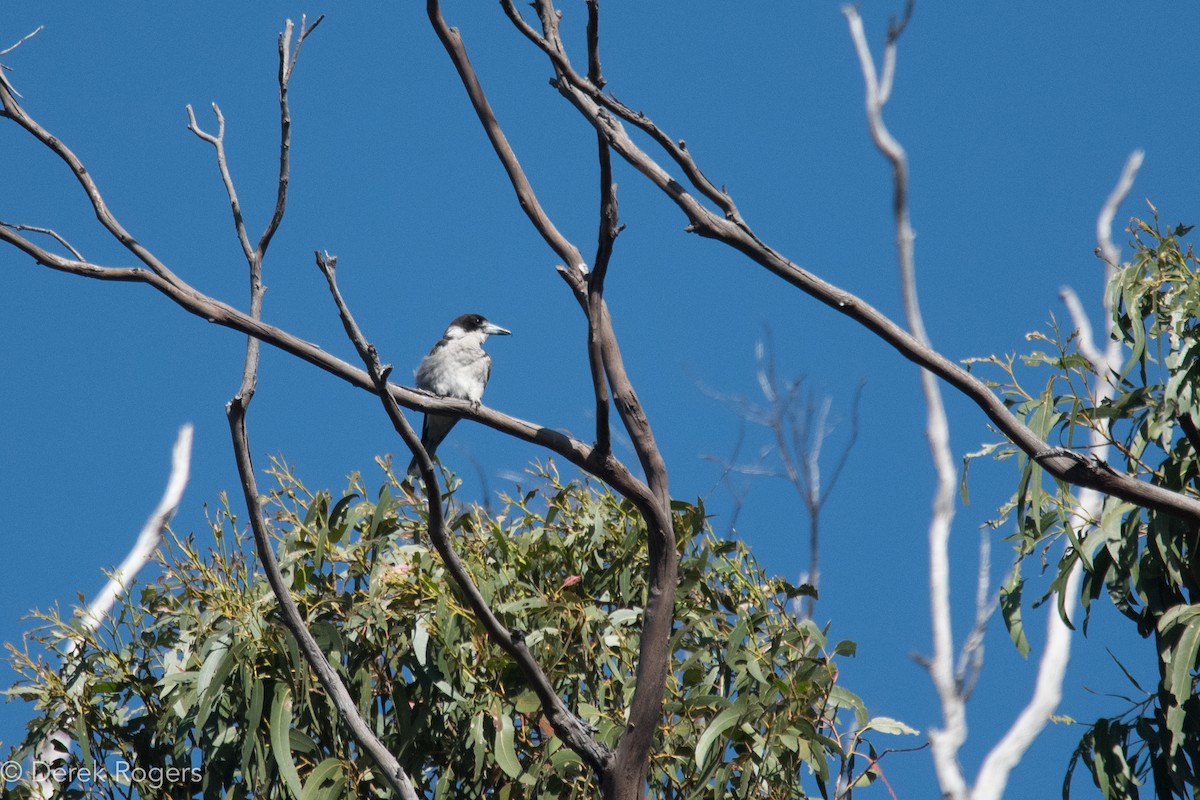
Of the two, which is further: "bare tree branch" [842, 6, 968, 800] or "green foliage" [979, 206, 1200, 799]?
"bare tree branch" [842, 6, 968, 800]

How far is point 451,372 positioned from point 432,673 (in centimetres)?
278

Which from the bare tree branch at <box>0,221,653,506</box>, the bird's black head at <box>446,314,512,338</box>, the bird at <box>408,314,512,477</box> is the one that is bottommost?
the bare tree branch at <box>0,221,653,506</box>

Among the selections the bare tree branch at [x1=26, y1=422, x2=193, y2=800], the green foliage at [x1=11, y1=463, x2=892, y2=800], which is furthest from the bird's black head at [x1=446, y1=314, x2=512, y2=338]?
the green foliage at [x1=11, y1=463, x2=892, y2=800]

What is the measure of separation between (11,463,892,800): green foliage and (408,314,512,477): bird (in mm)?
2442

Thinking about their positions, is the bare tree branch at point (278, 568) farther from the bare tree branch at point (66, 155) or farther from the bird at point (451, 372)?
the bird at point (451, 372)

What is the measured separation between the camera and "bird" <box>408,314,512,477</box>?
18.0ft

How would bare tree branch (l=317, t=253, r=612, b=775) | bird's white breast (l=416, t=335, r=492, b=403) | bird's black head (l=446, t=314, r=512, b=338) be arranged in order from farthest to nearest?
1. bird's black head (l=446, t=314, r=512, b=338)
2. bird's white breast (l=416, t=335, r=492, b=403)
3. bare tree branch (l=317, t=253, r=612, b=775)

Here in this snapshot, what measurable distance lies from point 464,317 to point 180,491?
1.70 metres

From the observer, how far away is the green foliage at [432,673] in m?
2.75

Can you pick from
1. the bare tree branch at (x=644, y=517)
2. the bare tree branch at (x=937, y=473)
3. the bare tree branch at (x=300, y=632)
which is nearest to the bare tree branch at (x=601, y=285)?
the bare tree branch at (x=644, y=517)

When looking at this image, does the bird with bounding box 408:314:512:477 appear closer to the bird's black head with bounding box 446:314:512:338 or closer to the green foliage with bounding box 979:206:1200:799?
the bird's black head with bounding box 446:314:512:338

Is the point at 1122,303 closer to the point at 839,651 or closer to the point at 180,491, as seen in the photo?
the point at 839,651

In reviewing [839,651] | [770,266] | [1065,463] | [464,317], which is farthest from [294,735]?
[464,317]

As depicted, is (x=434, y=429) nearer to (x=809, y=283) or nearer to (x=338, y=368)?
(x=338, y=368)
